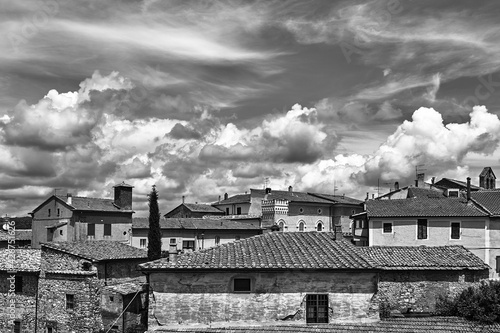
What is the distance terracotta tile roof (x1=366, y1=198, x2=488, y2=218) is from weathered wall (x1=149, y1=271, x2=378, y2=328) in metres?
24.0

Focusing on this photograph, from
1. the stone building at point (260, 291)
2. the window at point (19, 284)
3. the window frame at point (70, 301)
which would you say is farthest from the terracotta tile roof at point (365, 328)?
the window at point (19, 284)

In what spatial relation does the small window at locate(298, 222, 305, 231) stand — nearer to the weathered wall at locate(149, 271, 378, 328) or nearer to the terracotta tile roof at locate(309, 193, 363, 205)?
the terracotta tile roof at locate(309, 193, 363, 205)

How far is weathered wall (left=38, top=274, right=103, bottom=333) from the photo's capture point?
97.0 ft

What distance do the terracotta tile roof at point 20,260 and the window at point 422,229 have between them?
1150 inches

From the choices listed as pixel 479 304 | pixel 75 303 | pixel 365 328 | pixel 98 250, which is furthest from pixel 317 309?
pixel 98 250

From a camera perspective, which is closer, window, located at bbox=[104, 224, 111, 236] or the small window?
window, located at bbox=[104, 224, 111, 236]

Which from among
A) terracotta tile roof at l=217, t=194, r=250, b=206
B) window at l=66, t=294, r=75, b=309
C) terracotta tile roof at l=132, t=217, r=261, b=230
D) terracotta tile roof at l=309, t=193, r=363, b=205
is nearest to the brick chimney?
terracotta tile roof at l=132, t=217, r=261, b=230

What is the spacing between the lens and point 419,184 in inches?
2445

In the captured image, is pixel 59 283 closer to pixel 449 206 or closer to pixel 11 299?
pixel 11 299

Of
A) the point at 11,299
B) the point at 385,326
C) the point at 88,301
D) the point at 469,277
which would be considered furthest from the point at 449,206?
the point at 11,299

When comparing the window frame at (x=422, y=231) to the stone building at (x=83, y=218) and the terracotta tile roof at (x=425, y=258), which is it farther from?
the stone building at (x=83, y=218)

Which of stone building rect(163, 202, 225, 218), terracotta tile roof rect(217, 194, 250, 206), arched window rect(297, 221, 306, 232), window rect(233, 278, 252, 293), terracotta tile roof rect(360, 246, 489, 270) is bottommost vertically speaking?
window rect(233, 278, 252, 293)

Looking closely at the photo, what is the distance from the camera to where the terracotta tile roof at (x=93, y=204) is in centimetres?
5066

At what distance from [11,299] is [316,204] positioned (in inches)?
1711
